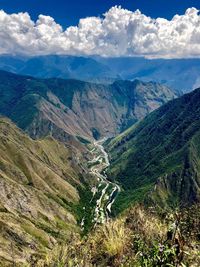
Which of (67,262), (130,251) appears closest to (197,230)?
(130,251)

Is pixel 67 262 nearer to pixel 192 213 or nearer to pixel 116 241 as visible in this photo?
pixel 116 241

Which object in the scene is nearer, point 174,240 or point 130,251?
point 174,240

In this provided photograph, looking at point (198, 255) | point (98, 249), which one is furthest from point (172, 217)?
point (98, 249)

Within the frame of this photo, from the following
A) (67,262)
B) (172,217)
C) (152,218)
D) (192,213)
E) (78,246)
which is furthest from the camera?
(192,213)

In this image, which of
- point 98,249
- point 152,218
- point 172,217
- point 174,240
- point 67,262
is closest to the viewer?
point 174,240

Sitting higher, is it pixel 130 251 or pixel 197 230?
pixel 130 251

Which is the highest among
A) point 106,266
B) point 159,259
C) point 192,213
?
point 159,259

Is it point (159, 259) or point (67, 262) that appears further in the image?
point (67, 262)

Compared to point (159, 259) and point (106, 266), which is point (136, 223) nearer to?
point (106, 266)

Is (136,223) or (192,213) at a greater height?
(136,223)

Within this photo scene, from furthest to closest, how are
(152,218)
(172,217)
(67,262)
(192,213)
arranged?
(192,213) → (152,218) → (67,262) → (172,217)
